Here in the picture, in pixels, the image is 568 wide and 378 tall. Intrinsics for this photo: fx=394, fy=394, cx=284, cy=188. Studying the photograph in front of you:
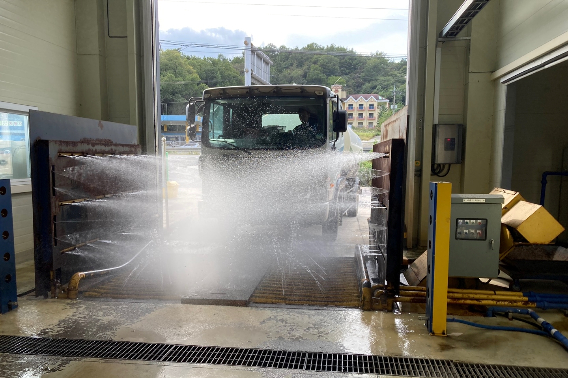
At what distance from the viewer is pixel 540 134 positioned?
683 centimetres

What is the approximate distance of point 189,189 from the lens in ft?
54.4

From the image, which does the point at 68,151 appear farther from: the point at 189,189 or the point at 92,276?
the point at 189,189

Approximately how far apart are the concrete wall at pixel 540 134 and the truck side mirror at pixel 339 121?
3.26 metres

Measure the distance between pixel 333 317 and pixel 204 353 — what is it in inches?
52.0

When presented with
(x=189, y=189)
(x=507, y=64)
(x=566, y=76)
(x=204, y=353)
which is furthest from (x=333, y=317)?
(x=189, y=189)

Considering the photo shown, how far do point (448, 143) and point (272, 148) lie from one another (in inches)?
128

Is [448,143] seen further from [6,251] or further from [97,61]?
[97,61]

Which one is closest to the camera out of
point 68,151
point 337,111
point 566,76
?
point 68,151

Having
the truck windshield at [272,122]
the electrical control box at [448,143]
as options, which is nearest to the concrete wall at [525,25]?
the electrical control box at [448,143]

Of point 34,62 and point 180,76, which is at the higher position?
point 180,76

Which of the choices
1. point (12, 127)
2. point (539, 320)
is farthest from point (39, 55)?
point (539, 320)

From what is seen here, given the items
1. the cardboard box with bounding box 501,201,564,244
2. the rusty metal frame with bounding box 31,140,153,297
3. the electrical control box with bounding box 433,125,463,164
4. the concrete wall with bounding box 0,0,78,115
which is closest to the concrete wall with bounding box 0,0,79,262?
the concrete wall with bounding box 0,0,78,115

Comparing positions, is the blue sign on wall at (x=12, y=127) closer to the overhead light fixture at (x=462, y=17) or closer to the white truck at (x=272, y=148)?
the white truck at (x=272, y=148)

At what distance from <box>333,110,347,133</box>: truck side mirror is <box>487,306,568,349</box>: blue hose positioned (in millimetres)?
3161
